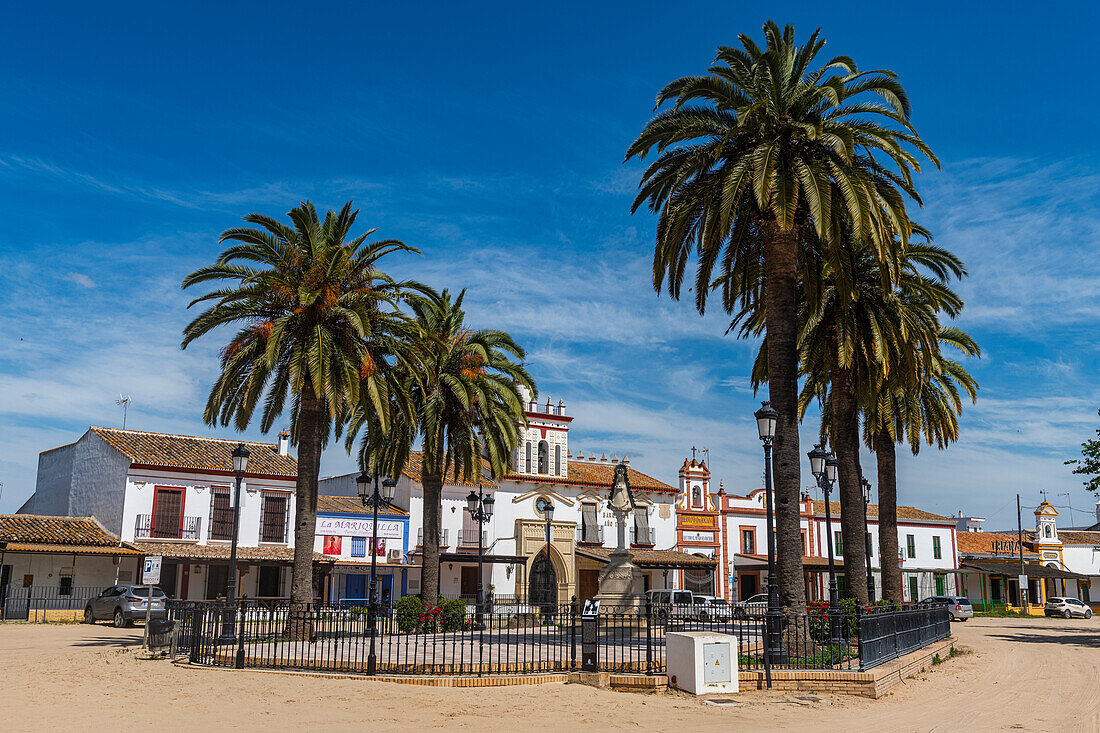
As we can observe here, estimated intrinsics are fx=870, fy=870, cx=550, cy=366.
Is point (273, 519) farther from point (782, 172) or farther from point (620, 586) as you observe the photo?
point (782, 172)

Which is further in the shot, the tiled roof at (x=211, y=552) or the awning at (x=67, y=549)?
the tiled roof at (x=211, y=552)

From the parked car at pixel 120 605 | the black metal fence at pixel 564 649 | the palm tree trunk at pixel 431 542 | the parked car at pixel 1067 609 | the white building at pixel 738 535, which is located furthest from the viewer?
the parked car at pixel 1067 609

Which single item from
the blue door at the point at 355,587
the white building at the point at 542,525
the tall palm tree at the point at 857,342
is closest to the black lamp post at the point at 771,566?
the tall palm tree at the point at 857,342

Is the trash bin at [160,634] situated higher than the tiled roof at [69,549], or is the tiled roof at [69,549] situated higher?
the tiled roof at [69,549]

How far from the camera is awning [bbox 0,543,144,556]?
32.5 meters

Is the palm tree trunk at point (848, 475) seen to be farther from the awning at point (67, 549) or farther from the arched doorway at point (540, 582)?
the awning at point (67, 549)

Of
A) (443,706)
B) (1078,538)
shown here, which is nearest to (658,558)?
(443,706)

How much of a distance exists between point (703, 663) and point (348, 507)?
31878 millimetres


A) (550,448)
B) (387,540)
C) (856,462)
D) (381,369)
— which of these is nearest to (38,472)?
(387,540)

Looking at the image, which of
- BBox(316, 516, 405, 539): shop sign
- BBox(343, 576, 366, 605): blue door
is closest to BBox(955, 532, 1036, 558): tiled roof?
BBox(316, 516, 405, 539): shop sign

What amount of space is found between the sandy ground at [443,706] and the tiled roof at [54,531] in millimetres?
19237

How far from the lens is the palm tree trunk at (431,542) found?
2617cm

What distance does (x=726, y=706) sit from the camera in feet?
41.0

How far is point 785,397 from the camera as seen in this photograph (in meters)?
17.2
